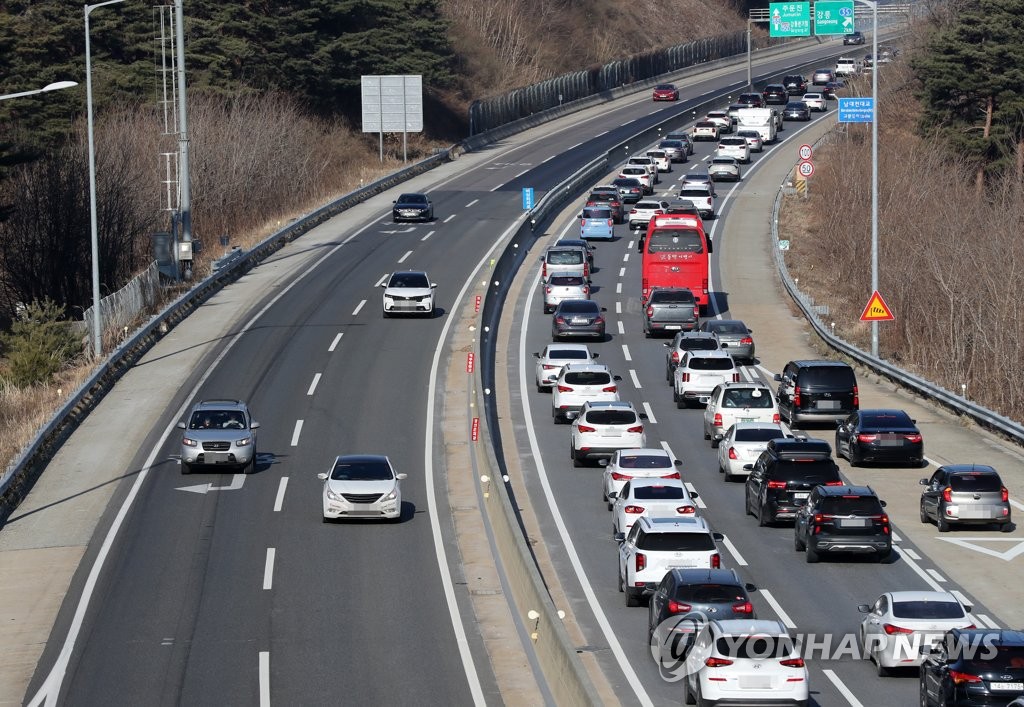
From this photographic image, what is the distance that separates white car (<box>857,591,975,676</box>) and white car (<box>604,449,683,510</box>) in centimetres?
955

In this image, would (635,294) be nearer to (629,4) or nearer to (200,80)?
(200,80)

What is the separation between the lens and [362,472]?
29672 millimetres

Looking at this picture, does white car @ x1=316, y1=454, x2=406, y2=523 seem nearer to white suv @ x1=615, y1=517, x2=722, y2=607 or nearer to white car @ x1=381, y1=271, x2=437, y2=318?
white suv @ x1=615, y1=517, x2=722, y2=607

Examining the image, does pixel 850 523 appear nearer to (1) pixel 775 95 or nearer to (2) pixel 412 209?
(2) pixel 412 209

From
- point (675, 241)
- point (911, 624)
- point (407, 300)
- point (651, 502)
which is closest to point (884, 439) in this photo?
point (651, 502)

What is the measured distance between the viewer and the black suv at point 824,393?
37500 millimetres

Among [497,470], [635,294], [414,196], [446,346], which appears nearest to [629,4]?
[414,196]

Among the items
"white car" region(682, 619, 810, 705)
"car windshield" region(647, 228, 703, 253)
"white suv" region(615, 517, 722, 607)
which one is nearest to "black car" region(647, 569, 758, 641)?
"white car" region(682, 619, 810, 705)

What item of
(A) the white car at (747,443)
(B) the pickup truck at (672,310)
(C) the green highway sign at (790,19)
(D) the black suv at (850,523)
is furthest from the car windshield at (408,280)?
(C) the green highway sign at (790,19)

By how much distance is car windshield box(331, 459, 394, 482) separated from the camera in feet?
97.1

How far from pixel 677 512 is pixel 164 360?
22116mm

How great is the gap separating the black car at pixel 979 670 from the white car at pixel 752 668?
5.46 feet

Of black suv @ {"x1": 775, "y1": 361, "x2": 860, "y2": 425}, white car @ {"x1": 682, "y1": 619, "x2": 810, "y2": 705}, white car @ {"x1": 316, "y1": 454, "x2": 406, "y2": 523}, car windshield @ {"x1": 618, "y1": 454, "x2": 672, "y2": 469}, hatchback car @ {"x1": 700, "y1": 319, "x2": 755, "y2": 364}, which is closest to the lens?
white car @ {"x1": 682, "y1": 619, "x2": 810, "y2": 705}

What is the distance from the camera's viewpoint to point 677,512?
27359mm
